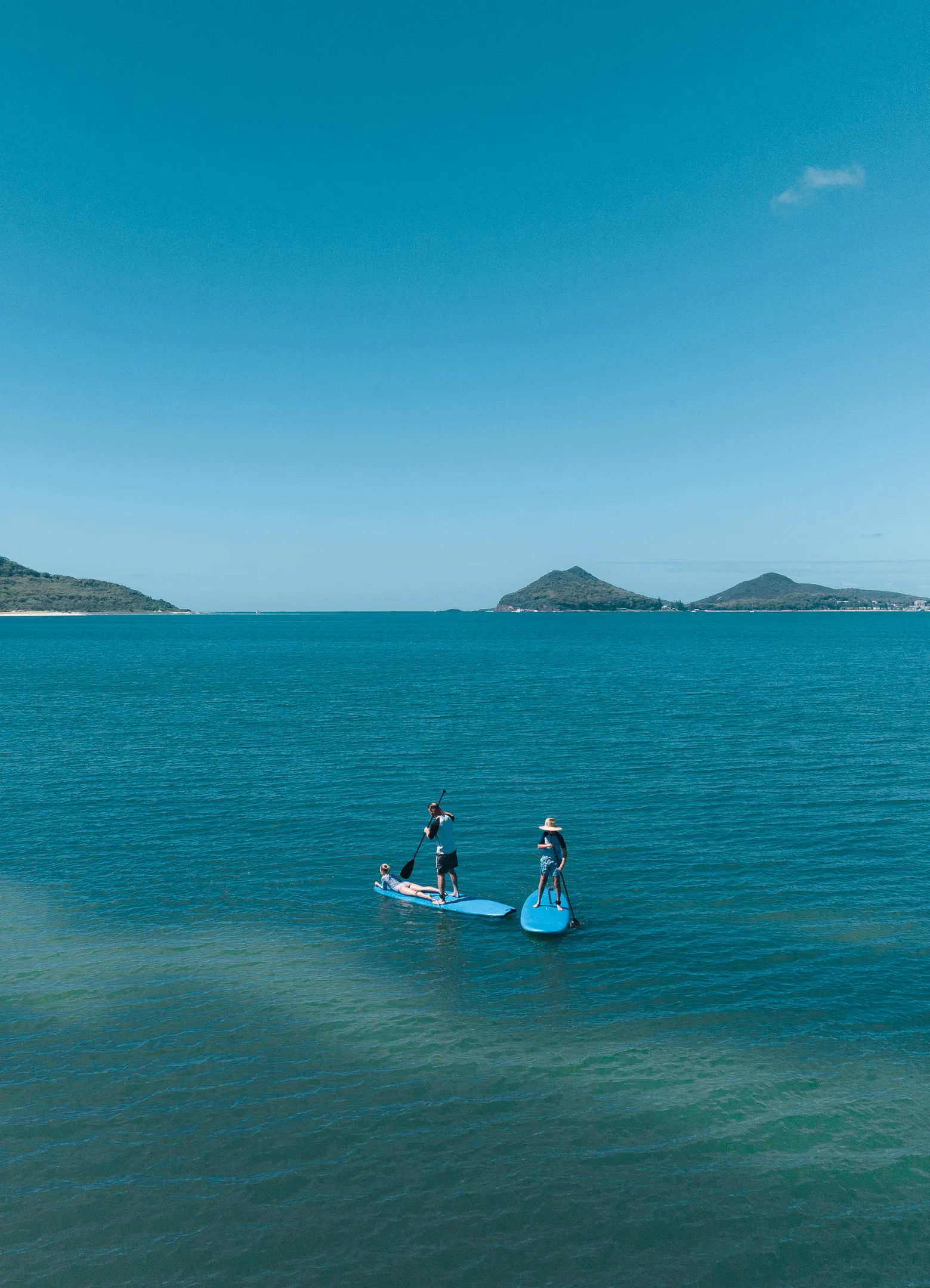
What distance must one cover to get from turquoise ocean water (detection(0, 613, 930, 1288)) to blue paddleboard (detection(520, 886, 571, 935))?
1.73ft

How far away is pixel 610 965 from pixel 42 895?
63.0 feet

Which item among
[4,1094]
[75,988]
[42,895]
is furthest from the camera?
[42,895]

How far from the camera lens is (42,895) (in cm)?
2652

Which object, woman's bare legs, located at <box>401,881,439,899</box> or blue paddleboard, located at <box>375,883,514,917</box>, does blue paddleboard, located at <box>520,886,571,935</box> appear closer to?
blue paddleboard, located at <box>375,883,514,917</box>

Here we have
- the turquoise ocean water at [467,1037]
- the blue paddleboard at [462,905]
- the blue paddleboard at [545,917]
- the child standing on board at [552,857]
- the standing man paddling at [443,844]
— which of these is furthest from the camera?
the standing man paddling at [443,844]

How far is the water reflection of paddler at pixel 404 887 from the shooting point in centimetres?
2609

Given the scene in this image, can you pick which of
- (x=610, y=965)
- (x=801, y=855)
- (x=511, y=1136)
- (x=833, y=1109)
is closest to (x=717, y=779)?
(x=801, y=855)

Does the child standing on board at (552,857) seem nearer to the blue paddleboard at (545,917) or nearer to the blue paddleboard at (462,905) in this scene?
the blue paddleboard at (545,917)

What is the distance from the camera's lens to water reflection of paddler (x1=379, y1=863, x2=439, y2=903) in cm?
2609

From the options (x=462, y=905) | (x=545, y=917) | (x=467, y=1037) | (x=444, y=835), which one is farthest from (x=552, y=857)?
(x=467, y=1037)

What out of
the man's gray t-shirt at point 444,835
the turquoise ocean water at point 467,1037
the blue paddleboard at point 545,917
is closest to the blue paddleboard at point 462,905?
the turquoise ocean water at point 467,1037

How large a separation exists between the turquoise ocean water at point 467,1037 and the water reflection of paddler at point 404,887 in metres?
0.63

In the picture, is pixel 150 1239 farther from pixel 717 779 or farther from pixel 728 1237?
pixel 717 779

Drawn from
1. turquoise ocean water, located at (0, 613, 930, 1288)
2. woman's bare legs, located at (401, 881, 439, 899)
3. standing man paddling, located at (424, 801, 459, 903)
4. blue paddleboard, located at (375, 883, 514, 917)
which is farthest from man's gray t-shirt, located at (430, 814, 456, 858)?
turquoise ocean water, located at (0, 613, 930, 1288)
